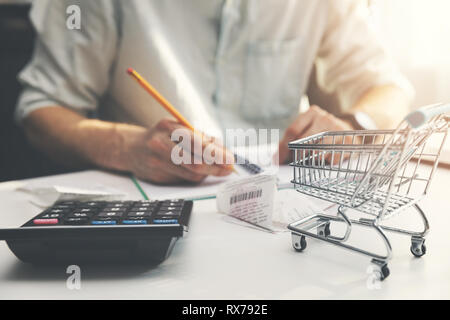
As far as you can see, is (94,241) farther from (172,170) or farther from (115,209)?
(172,170)

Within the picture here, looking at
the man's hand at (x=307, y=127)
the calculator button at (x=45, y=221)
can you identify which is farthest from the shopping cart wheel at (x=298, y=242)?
the man's hand at (x=307, y=127)

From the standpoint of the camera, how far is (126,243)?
1.06 ft

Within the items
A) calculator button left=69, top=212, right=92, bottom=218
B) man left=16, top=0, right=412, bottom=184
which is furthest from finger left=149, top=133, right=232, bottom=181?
calculator button left=69, top=212, right=92, bottom=218

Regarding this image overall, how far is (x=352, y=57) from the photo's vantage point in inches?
37.2

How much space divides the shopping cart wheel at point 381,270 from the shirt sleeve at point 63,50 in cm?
74

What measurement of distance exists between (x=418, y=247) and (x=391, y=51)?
1.02 meters

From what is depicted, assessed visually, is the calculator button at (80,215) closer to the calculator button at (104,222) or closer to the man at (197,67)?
the calculator button at (104,222)

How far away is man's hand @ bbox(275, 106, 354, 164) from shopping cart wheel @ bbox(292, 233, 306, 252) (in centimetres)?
32

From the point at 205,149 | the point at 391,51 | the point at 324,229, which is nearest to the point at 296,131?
the point at 205,149

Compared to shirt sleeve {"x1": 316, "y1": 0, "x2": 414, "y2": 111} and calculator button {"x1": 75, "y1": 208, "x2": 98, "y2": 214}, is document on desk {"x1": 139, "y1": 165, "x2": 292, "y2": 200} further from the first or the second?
shirt sleeve {"x1": 316, "y1": 0, "x2": 414, "y2": 111}

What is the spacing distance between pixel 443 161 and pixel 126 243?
0.57m

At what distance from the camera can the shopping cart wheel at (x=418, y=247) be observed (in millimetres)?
338
